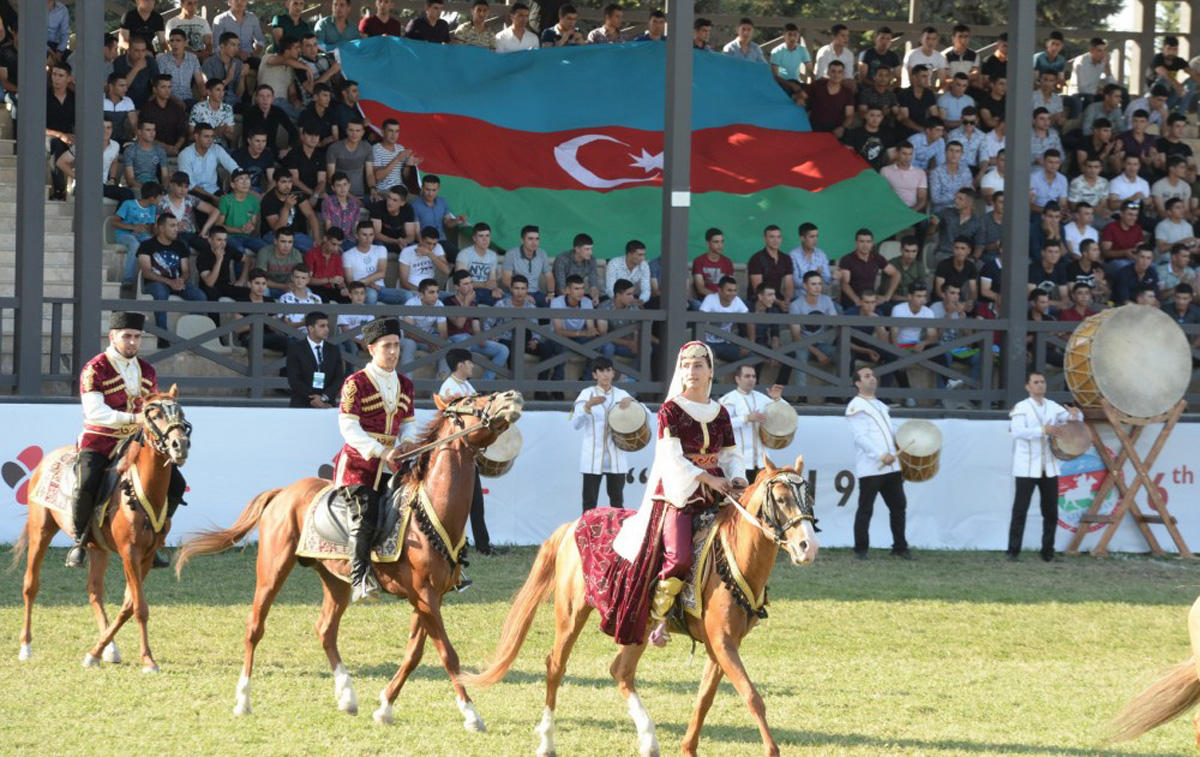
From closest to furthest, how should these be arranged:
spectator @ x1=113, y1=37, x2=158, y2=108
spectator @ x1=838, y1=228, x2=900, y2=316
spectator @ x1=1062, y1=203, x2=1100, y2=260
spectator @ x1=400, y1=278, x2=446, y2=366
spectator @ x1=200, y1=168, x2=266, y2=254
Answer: spectator @ x1=400, y1=278, x2=446, y2=366 → spectator @ x1=200, y1=168, x2=266, y2=254 → spectator @ x1=113, y1=37, x2=158, y2=108 → spectator @ x1=838, y1=228, x2=900, y2=316 → spectator @ x1=1062, y1=203, x2=1100, y2=260

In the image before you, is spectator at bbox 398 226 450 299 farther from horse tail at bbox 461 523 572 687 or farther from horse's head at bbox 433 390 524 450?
horse tail at bbox 461 523 572 687

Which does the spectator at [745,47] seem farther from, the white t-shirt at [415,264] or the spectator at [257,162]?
the spectator at [257,162]

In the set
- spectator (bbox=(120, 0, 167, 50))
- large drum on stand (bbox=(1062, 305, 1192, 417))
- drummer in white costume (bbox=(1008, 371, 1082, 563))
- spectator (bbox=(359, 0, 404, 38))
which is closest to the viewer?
drummer in white costume (bbox=(1008, 371, 1082, 563))

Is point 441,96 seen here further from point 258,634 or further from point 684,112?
point 258,634

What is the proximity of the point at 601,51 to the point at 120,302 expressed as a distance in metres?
8.15

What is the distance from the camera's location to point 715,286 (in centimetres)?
1850

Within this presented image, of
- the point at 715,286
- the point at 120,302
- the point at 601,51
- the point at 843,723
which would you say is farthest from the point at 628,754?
the point at 601,51

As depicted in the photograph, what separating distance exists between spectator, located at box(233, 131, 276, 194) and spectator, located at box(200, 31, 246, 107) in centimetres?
72

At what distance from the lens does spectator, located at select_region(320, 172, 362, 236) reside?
18141 millimetres

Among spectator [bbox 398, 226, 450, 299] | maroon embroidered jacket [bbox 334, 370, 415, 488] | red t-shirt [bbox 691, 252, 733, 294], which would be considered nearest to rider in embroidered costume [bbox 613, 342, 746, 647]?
maroon embroidered jacket [bbox 334, 370, 415, 488]

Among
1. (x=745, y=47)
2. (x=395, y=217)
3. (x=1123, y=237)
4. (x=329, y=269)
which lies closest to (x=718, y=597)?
(x=329, y=269)

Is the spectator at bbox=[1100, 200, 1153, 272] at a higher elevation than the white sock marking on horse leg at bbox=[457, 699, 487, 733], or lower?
higher

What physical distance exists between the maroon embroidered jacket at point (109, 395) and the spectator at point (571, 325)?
664 centimetres

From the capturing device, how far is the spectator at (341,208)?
1814cm
